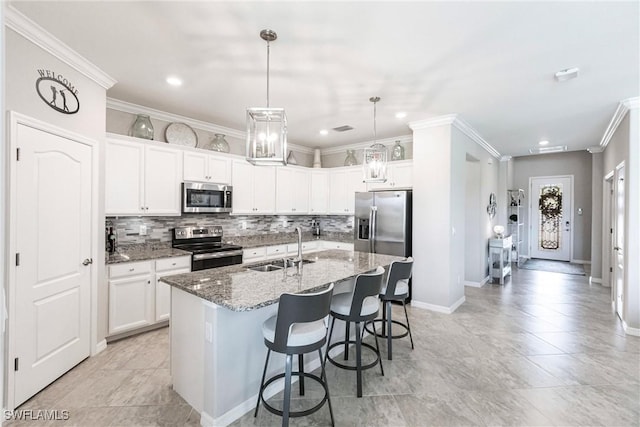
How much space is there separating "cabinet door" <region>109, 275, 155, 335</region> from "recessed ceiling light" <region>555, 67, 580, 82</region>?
469 cm

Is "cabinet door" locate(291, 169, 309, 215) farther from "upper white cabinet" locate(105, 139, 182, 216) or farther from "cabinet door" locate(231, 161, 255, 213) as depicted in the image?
"upper white cabinet" locate(105, 139, 182, 216)

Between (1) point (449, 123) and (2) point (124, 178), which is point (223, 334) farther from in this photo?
(1) point (449, 123)

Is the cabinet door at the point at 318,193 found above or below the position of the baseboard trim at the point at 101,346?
above

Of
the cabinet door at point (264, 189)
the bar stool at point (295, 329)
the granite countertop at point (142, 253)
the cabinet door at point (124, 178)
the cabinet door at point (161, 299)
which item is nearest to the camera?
the bar stool at point (295, 329)

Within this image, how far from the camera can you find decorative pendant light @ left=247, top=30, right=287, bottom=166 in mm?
2477

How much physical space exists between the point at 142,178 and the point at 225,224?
1.53 meters

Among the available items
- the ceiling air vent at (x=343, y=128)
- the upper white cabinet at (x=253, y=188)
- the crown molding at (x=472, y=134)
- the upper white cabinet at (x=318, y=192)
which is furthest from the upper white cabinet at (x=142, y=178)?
the crown molding at (x=472, y=134)

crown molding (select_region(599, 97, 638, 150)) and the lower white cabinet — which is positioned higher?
crown molding (select_region(599, 97, 638, 150))

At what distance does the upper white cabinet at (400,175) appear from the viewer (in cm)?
504

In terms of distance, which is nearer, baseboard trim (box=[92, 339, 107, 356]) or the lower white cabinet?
baseboard trim (box=[92, 339, 107, 356])

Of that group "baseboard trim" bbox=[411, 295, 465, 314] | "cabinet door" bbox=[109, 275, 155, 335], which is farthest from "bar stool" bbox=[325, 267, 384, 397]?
"cabinet door" bbox=[109, 275, 155, 335]

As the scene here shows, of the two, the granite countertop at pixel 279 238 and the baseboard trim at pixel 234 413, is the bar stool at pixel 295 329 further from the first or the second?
the granite countertop at pixel 279 238

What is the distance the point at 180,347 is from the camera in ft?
8.07

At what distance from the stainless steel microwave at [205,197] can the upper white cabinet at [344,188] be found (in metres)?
2.02
